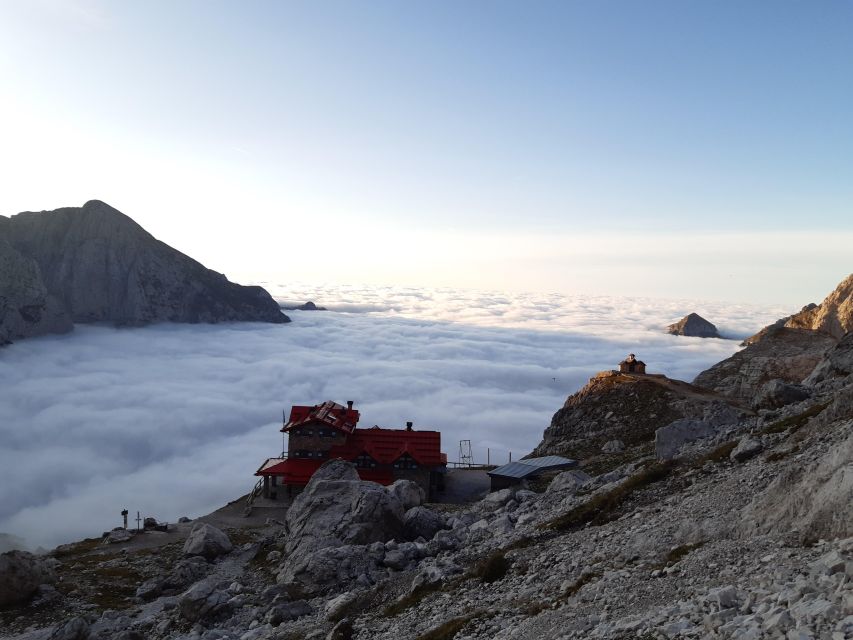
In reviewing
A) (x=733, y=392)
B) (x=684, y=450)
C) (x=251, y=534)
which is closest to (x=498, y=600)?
(x=684, y=450)

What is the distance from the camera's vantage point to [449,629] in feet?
65.4

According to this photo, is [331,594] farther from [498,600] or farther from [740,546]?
[740,546]

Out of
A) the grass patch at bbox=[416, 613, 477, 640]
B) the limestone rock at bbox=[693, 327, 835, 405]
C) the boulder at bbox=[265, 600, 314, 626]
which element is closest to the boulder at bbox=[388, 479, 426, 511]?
the boulder at bbox=[265, 600, 314, 626]

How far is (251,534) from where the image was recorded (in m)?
61.2

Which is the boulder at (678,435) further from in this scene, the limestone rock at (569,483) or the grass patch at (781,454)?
the grass patch at (781,454)

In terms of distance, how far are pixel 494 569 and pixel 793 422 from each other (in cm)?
1840

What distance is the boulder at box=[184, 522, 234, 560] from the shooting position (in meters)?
52.0

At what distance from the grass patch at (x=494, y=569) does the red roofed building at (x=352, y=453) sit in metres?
50.3

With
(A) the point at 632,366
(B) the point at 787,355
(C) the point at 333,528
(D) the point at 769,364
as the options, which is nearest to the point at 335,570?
(C) the point at 333,528

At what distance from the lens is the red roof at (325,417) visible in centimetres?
7894

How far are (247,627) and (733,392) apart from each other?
8798 centimetres

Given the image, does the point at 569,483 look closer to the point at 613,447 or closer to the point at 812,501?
the point at 812,501

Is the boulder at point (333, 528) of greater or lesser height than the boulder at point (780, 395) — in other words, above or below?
below

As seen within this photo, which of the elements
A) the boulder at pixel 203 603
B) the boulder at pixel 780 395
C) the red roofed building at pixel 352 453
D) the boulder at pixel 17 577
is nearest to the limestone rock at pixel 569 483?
the boulder at pixel 780 395
